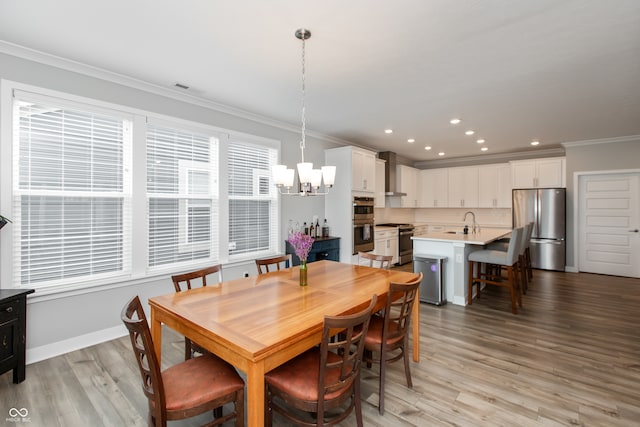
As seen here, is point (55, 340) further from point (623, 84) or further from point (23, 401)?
point (623, 84)

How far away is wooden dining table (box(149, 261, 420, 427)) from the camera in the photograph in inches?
55.7

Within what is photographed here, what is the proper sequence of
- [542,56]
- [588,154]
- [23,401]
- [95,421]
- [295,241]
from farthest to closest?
1. [588,154]
2. [542,56]
3. [295,241]
4. [23,401]
5. [95,421]

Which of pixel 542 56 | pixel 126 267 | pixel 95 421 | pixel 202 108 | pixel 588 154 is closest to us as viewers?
pixel 95 421

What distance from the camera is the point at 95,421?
78.0 inches

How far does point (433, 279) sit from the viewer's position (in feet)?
14.1

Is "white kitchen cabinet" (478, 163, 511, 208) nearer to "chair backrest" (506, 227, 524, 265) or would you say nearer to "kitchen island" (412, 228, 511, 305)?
"kitchen island" (412, 228, 511, 305)

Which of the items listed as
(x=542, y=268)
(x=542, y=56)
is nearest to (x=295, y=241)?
(x=542, y=56)

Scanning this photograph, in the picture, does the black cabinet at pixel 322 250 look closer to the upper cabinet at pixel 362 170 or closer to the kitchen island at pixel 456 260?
the upper cabinet at pixel 362 170

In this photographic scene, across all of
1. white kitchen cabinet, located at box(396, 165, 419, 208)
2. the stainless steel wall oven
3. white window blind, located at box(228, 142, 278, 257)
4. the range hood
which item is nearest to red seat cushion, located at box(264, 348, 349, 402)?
white window blind, located at box(228, 142, 278, 257)

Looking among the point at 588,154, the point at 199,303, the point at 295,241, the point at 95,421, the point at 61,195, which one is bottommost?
the point at 95,421

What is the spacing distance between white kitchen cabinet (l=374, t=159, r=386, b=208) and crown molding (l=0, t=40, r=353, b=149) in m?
2.81

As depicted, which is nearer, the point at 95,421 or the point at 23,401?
the point at 95,421

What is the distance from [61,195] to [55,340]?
1.36 m

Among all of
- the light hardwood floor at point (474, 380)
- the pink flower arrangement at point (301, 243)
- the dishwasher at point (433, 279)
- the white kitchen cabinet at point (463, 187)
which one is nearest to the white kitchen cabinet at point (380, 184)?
the white kitchen cabinet at point (463, 187)
